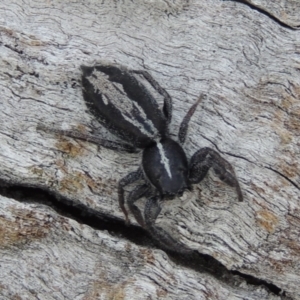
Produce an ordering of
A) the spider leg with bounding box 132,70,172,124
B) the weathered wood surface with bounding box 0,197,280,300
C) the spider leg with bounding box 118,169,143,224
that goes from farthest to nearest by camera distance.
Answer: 1. the spider leg with bounding box 132,70,172,124
2. the spider leg with bounding box 118,169,143,224
3. the weathered wood surface with bounding box 0,197,280,300

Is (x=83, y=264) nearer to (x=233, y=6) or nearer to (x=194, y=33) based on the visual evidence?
(x=194, y=33)

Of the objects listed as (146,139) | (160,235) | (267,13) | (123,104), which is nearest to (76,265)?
(160,235)

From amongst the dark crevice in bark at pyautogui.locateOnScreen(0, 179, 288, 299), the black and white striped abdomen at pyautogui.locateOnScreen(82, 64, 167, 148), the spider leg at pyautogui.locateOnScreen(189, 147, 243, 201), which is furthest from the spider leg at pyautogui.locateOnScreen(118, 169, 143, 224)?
the spider leg at pyautogui.locateOnScreen(189, 147, 243, 201)

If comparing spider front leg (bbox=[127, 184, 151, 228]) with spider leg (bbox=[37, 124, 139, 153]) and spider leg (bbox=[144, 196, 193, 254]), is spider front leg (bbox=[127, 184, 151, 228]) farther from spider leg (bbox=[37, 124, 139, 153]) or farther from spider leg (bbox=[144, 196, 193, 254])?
spider leg (bbox=[37, 124, 139, 153])

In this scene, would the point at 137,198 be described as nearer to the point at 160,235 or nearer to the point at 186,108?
the point at 160,235

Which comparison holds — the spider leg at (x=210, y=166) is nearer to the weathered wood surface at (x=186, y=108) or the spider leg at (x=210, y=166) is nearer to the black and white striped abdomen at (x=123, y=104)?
the weathered wood surface at (x=186, y=108)

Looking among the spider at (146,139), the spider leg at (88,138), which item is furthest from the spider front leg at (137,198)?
the spider leg at (88,138)

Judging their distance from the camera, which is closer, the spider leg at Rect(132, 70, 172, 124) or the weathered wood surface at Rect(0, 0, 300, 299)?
the weathered wood surface at Rect(0, 0, 300, 299)
